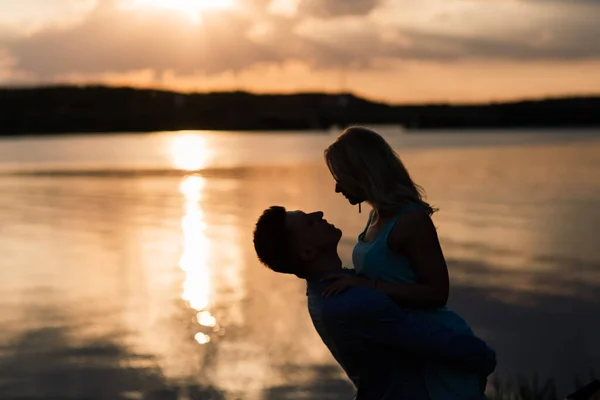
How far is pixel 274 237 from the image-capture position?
342 cm

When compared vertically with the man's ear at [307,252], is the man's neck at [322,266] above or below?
below

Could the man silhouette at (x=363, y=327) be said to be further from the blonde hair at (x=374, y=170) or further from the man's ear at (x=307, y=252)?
the blonde hair at (x=374, y=170)

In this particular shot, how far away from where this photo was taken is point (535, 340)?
1350 centimetres

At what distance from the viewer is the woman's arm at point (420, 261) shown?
334cm

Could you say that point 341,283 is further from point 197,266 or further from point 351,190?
point 197,266

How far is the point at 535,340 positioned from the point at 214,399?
5.15 m

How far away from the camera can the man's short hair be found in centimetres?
342

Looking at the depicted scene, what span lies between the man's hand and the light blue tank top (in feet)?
0.31

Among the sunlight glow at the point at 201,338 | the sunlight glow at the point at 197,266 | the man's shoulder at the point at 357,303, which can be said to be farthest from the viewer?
the sunlight glow at the point at 197,266

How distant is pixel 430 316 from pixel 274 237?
638mm

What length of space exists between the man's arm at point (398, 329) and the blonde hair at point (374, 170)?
36 centimetres

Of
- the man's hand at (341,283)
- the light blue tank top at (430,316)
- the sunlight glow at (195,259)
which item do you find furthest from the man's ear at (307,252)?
the sunlight glow at (195,259)

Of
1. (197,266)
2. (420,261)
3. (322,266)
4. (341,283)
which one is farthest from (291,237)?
(197,266)

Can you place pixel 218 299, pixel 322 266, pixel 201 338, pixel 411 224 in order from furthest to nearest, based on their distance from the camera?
pixel 218 299 < pixel 201 338 < pixel 322 266 < pixel 411 224
